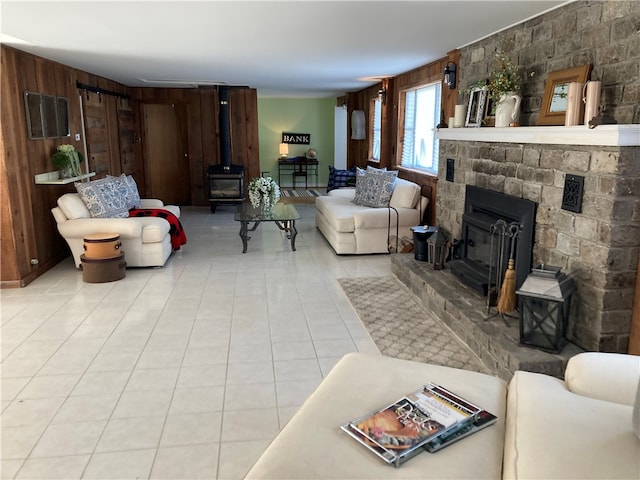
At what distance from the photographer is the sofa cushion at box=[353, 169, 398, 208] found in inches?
237

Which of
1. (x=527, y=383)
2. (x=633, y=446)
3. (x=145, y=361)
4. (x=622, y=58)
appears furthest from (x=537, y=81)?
(x=145, y=361)

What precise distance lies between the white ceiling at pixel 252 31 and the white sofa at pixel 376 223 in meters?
1.57

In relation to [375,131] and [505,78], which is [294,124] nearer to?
[375,131]

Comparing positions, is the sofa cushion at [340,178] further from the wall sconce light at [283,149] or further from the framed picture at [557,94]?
the framed picture at [557,94]

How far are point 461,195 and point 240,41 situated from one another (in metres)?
2.39

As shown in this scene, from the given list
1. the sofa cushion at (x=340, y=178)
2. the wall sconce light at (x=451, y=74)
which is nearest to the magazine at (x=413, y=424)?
the wall sconce light at (x=451, y=74)

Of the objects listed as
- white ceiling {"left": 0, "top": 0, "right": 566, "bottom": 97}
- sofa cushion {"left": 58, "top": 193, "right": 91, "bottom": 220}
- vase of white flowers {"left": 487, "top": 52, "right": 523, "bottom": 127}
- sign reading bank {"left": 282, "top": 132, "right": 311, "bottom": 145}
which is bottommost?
sofa cushion {"left": 58, "top": 193, "right": 91, "bottom": 220}

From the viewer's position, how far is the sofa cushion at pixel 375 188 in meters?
6.01

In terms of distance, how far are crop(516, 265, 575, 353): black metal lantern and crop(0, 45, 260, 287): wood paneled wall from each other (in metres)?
4.37

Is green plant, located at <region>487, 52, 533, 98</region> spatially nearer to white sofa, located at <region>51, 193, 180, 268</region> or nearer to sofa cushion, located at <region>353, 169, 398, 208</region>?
sofa cushion, located at <region>353, 169, 398, 208</region>

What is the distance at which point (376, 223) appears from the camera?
5.60 meters

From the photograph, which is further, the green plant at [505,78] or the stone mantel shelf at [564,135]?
the green plant at [505,78]

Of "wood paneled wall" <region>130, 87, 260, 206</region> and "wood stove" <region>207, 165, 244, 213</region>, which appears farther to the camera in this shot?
"wood paneled wall" <region>130, 87, 260, 206</region>

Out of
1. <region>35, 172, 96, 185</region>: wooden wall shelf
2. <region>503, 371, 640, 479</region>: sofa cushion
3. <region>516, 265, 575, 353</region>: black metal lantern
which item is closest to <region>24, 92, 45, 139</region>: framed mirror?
<region>35, 172, 96, 185</region>: wooden wall shelf
